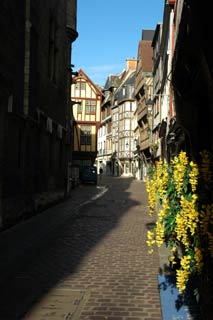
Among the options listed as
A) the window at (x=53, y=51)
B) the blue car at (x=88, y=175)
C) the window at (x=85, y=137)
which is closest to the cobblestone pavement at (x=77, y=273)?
the window at (x=53, y=51)

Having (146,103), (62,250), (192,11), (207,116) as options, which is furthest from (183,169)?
(146,103)

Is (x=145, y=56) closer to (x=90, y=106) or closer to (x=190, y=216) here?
(x=90, y=106)

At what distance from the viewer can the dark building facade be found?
9.74m

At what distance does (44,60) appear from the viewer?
1426cm

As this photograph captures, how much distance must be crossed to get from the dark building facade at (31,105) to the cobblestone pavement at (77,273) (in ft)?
4.18

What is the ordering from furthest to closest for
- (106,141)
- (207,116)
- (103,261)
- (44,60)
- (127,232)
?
(106,141)
(44,60)
(127,232)
(103,261)
(207,116)

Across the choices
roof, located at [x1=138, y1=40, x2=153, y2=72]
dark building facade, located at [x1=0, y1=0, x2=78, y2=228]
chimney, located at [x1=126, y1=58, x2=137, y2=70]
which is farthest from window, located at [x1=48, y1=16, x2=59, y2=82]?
chimney, located at [x1=126, y1=58, x2=137, y2=70]

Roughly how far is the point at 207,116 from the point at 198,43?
4.23 ft

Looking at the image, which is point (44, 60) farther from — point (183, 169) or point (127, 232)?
point (183, 169)

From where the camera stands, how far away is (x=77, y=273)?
6.24 metres

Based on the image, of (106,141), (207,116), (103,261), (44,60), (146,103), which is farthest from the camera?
(106,141)

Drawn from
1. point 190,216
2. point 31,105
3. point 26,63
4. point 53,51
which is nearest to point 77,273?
point 190,216

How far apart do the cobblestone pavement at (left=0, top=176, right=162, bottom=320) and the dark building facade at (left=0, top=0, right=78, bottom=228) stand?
1.27m

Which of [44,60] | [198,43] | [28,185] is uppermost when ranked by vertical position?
[44,60]
